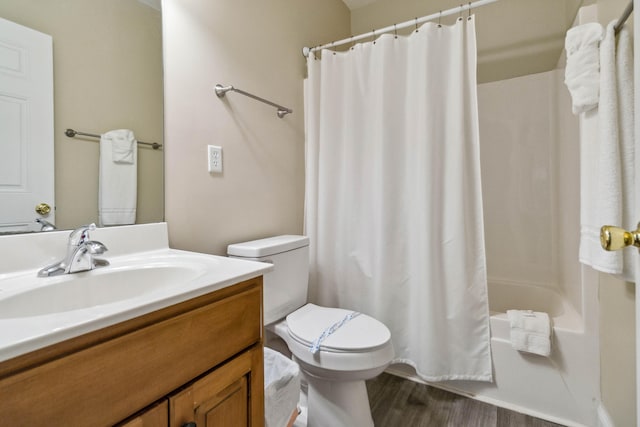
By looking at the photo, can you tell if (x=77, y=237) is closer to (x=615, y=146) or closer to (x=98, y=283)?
(x=98, y=283)

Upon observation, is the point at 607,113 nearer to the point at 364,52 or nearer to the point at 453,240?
the point at 453,240

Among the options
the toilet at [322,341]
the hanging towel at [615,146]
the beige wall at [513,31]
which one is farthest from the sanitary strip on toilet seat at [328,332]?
the beige wall at [513,31]

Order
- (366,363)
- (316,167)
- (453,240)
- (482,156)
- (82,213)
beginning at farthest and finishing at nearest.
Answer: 1. (482,156)
2. (316,167)
3. (453,240)
4. (366,363)
5. (82,213)

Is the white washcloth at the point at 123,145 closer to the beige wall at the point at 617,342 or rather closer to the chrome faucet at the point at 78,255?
the chrome faucet at the point at 78,255

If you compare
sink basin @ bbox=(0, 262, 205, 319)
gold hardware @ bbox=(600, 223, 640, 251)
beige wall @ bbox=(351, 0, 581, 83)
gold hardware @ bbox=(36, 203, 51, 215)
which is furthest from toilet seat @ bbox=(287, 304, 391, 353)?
beige wall @ bbox=(351, 0, 581, 83)

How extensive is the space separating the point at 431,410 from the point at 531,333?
602 mm

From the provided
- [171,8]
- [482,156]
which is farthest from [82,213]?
[482,156]

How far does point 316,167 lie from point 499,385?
149 centimetres

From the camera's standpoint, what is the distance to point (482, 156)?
223 centimetres

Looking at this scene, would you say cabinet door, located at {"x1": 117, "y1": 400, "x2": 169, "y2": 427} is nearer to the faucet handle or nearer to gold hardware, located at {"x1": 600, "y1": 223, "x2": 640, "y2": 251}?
the faucet handle

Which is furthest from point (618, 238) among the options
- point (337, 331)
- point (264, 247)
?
point (264, 247)

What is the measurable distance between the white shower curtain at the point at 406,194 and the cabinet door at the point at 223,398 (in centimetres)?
102

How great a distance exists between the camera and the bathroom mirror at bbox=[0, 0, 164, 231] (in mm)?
928

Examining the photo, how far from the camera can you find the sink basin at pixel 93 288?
0.70 m
